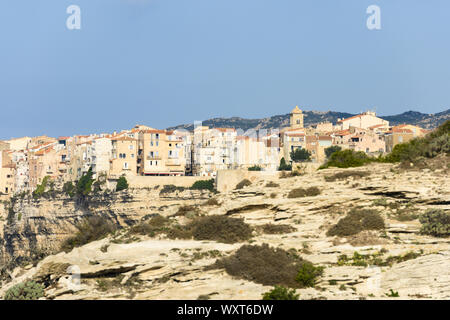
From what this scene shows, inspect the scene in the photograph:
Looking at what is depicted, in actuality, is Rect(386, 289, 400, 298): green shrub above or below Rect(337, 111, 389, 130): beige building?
below

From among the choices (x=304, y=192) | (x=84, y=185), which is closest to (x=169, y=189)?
(x=84, y=185)

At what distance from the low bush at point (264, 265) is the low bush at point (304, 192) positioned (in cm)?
892

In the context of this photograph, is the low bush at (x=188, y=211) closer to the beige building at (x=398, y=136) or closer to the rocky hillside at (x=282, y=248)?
the rocky hillside at (x=282, y=248)

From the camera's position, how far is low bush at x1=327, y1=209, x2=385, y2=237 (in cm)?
3042

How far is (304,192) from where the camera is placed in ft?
123

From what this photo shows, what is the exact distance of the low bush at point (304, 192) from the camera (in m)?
37.2

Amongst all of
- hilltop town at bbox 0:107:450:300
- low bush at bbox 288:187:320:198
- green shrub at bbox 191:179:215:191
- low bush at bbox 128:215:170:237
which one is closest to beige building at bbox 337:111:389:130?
green shrub at bbox 191:179:215:191

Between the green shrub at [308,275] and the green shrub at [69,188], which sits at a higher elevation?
the green shrub at [69,188]

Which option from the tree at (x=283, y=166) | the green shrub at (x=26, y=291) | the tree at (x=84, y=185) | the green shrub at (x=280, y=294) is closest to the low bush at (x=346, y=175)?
the green shrub at (x=280, y=294)

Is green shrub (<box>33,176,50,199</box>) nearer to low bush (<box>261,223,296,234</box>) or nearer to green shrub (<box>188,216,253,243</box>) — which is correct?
green shrub (<box>188,216,253,243</box>)

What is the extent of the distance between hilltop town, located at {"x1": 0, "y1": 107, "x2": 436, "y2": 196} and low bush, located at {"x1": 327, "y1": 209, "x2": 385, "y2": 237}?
62.6m
